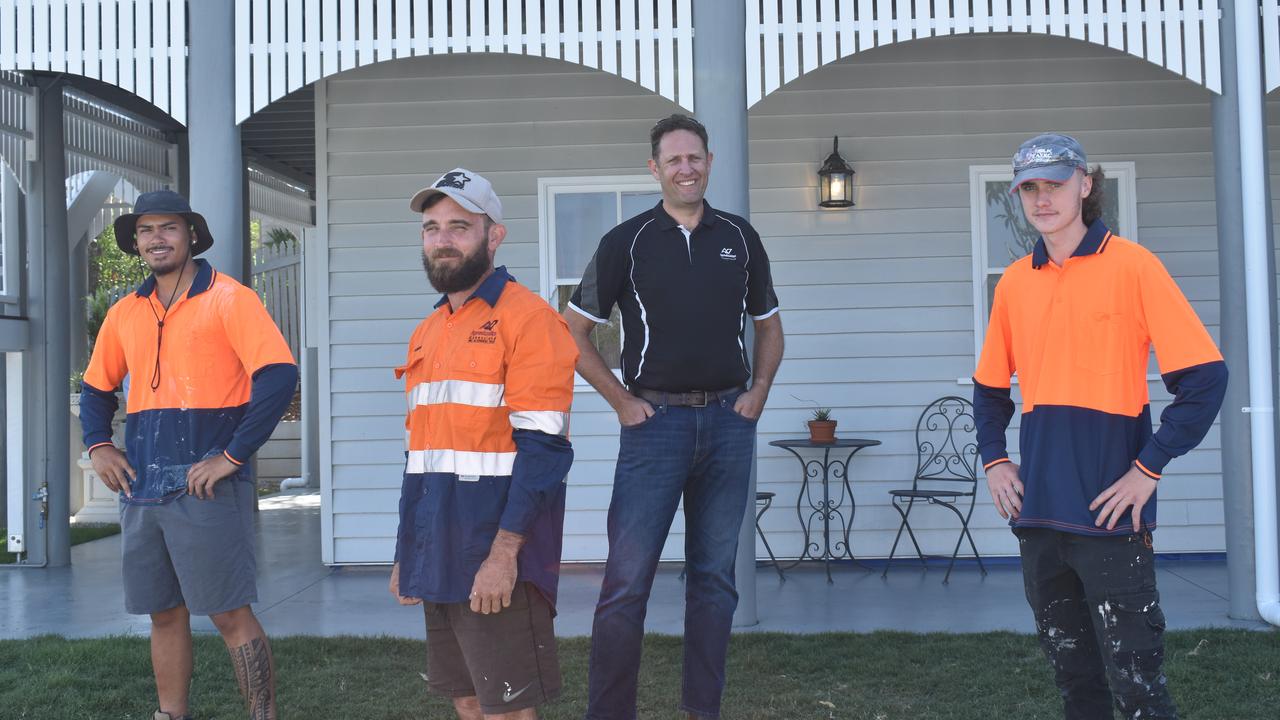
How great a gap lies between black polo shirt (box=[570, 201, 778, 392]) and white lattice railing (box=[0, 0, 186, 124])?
2988 mm

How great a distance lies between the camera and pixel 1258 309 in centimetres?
518

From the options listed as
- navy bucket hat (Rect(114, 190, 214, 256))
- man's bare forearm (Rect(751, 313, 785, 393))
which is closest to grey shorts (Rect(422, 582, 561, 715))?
man's bare forearm (Rect(751, 313, 785, 393))

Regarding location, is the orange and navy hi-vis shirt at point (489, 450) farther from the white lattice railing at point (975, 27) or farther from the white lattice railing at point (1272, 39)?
the white lattice railing at point (1272, 39)

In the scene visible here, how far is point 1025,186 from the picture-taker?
2904mm

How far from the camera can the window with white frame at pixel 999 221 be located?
6988 mm

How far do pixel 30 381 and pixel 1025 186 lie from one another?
669 centimetres

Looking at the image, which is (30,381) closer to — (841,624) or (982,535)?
(841,624)

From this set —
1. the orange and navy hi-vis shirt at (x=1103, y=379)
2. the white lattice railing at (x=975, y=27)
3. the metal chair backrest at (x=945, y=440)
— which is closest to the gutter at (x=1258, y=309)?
the white lattice railing at (x=975, y=27)

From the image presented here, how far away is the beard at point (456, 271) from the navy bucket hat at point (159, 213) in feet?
4.50

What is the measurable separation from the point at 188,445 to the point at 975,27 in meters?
3.88

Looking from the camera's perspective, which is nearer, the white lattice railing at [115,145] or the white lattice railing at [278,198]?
the white lattice railing at [115,145]

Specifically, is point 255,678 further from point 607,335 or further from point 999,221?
point 999,221

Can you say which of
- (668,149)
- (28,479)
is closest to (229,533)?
(668,149)

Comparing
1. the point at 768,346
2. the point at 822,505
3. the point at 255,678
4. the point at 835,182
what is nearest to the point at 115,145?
the point at 835,182
